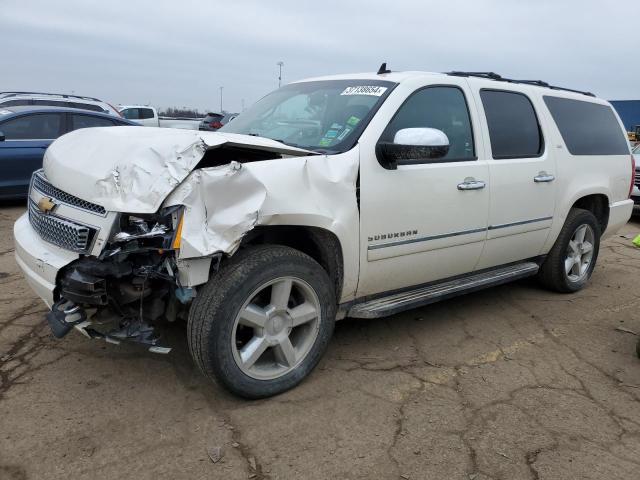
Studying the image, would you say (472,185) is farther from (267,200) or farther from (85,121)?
(85,121)

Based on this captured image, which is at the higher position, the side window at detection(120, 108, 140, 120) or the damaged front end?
the damaged front end

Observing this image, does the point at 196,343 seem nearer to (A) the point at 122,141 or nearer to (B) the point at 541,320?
(A) the point at 122,141

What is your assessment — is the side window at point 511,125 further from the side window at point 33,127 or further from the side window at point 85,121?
the side window at point 33,127

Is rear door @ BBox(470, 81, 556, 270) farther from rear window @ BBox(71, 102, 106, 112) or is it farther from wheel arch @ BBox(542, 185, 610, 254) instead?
rear window @ BBox(71, 102, 106, 112)

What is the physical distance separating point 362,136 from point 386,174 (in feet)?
0.88

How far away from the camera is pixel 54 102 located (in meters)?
12.1

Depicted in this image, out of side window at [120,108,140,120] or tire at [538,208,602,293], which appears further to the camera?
side window at [120,108,140,120]

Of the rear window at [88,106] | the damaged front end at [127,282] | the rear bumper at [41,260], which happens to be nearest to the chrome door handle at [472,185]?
the damaged front end at [127,282]

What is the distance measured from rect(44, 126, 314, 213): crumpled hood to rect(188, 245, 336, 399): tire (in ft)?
1.70

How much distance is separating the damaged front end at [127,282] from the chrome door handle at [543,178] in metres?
2.89

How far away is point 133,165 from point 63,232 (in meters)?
0.52

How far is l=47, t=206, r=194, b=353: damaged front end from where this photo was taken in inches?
99.5

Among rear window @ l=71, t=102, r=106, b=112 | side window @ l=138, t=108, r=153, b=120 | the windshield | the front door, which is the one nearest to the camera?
the front door

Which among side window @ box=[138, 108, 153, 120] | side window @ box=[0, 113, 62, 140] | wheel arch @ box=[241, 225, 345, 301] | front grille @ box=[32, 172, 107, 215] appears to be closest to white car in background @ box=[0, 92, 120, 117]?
side window @ box=[0, 113, 62, 140]
